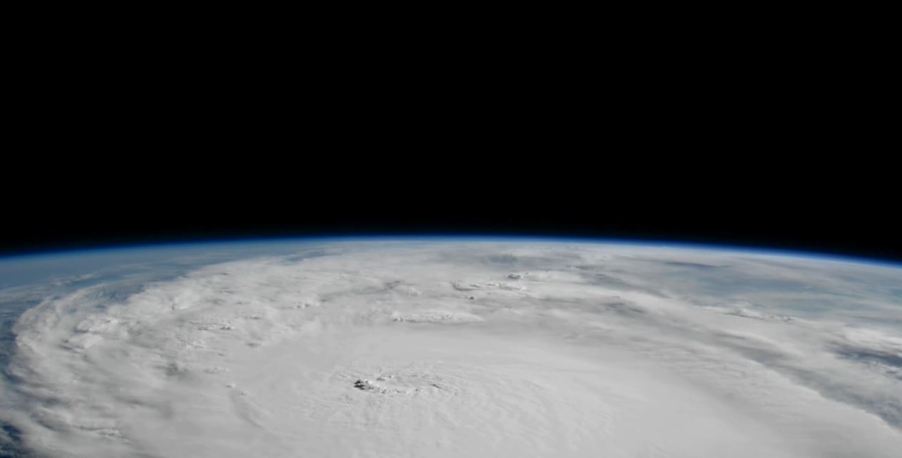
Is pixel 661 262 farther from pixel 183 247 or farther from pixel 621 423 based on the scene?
pixel 183 247

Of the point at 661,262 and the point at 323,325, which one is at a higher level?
the point at 661,262

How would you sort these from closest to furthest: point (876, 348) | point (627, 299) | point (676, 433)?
point (676, 433) → point (876, 348) → point (627, 299)

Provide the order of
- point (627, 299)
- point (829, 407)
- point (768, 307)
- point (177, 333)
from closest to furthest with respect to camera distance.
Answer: point (829, 407), point (177, 333), point (768, 307), point (627, 299)

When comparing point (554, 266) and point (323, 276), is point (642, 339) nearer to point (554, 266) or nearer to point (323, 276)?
point (554, 266)

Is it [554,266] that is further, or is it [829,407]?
[554,266]

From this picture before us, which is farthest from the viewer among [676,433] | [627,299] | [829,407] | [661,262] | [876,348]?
[661,262]

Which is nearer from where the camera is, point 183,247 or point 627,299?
point 627,299

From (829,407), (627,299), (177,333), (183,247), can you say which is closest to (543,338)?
(627,299)

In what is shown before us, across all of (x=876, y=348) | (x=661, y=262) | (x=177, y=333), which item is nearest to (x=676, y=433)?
(x=876, y=348)

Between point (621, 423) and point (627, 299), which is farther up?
point (627, 299)
